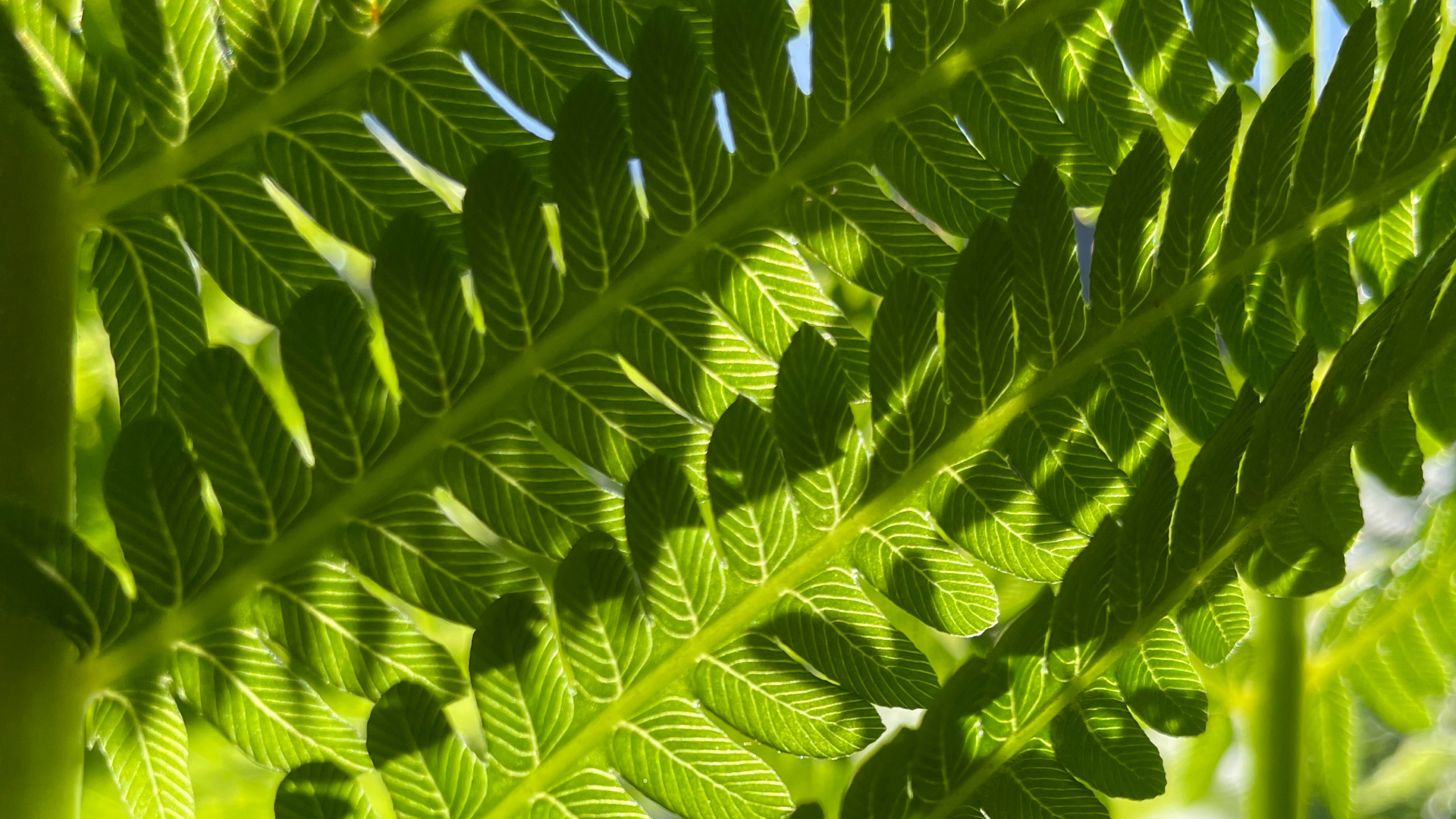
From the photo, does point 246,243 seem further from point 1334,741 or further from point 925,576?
point 1334,741

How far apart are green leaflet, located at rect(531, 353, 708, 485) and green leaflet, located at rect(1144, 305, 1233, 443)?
15.1 inches

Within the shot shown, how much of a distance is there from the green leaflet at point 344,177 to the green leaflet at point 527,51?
4.0 inches

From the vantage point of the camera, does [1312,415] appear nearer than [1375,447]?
Yes

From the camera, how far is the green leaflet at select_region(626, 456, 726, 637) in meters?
0.74

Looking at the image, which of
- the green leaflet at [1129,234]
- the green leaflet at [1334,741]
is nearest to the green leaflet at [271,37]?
the green leaflet at [1129,234]

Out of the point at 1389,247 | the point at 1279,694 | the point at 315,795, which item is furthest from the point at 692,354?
the point at 1279,694

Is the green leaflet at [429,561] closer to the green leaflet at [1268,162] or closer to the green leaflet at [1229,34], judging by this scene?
the green leaflet at [1268,162]

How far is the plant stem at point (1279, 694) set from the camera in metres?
1.37

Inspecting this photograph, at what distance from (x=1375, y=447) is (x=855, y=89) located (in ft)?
2.00

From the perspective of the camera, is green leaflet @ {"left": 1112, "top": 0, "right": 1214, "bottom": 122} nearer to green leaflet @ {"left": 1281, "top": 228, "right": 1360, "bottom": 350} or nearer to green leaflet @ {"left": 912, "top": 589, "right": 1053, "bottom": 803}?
green leaflet @ {"left": 1281, "top": 228, "right": 1360, "bottom": 350}

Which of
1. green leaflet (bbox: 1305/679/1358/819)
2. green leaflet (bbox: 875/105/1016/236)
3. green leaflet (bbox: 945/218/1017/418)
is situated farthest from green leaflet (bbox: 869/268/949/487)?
green leaflet (bbox: 1305/679/1358/819)

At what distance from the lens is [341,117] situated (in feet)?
2.51

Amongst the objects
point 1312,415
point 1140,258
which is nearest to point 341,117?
point 1140,258

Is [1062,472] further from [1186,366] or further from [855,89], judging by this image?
[855,89]
